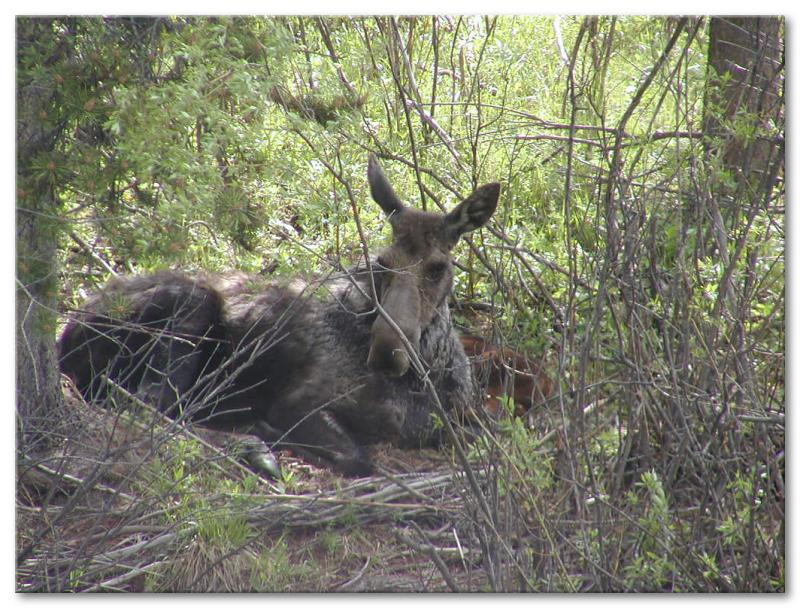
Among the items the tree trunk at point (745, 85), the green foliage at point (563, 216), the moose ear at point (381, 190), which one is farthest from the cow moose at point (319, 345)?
the tree trunk at point (745, 85)

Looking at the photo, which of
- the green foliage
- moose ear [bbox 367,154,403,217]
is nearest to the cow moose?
moose ear [bbox 367,154,403,217]

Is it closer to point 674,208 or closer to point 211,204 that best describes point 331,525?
point 211,204

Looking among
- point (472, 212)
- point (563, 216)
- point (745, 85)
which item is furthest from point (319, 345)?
point (745, 85)

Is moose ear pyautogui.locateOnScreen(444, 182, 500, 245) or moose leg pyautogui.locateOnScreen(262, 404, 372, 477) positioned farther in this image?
moose leg pyautogui.locateOnScreen(262, 404, 372, 477)

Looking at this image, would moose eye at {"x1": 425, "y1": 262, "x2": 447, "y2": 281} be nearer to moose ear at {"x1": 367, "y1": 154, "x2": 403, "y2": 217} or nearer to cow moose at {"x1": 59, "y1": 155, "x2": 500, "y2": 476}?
cow moose at {"x1": 59, "y1": 155, "x2": 500, "y2": 476}

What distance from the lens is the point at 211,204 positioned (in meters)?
3.25

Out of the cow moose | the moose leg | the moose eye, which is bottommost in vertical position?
the moose leg

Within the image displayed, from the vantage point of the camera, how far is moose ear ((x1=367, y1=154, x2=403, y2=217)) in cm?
399

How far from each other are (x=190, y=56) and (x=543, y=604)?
2.12 m

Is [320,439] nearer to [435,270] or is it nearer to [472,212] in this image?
[435,270]

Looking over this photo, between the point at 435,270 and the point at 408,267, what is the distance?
16 centimetres

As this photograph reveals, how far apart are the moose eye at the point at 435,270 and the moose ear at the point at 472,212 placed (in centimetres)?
12
